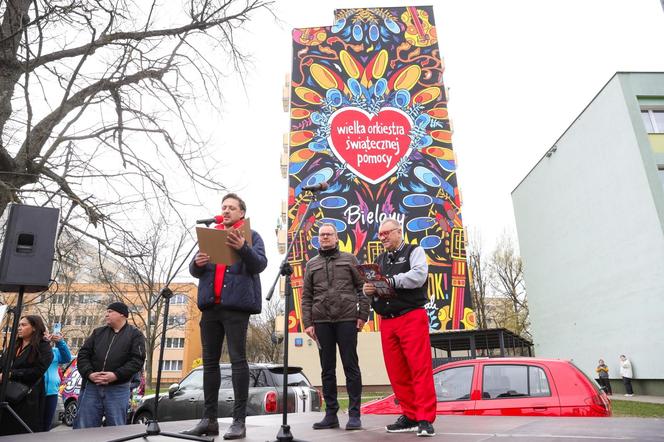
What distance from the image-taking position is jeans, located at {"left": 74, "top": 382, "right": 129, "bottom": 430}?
5355mm

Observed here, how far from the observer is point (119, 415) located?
5480mm

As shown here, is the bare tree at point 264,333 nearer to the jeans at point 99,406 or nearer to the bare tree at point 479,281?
Result: the bare tree at point 479,281

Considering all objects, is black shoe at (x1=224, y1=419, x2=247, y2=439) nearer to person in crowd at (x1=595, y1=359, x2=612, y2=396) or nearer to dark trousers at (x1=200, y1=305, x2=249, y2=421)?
dark trousers at (x1=200, y1=305, x2=249, y2=421)

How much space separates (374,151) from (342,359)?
2210 centimetres

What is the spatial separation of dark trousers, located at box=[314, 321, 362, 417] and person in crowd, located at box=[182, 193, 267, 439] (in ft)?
2.80

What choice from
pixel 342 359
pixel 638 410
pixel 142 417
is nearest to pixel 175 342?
pixel 142 417

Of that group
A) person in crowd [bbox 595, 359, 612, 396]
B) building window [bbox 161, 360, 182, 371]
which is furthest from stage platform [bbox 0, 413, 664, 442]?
building window [bbox 161, 360, 182, 371]

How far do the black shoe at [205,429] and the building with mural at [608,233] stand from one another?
1859 cm

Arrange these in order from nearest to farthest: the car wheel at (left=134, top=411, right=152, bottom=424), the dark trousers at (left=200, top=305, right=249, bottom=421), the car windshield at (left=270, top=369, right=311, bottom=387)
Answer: the dark trousers at (left=200, top=305, right=249, bottom=421), the car windshield at (left=270, top=369, right=311, bottom=387), the car wheel at (left=134, top=411, right=152, bottom=424)

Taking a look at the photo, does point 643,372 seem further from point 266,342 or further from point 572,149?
point 266,342

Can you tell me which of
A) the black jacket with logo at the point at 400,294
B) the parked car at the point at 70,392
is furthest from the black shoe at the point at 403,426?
the parked car at the point at 70,392

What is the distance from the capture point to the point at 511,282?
3550 centimetres

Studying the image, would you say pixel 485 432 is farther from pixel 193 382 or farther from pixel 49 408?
pixel 193 382

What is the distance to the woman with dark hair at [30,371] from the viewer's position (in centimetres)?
532
